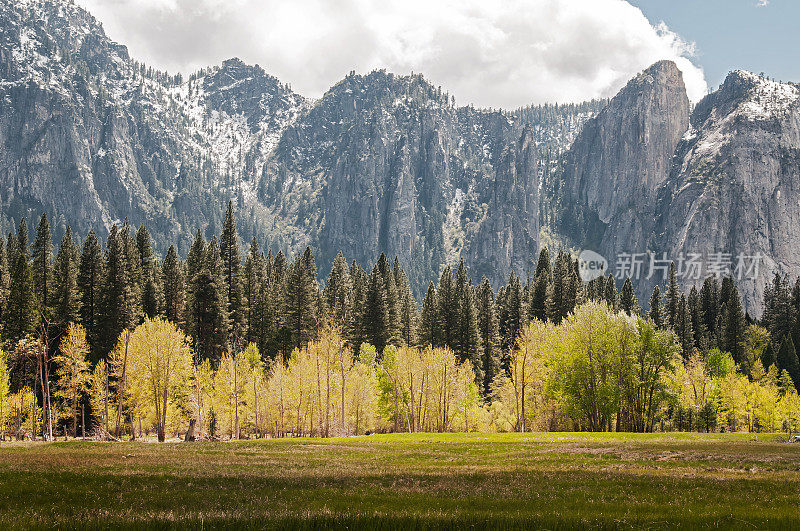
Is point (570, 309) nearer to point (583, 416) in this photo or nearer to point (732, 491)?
point (583, 416)

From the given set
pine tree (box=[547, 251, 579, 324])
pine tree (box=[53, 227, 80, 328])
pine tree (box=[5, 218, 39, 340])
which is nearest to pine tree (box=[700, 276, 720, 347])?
pine tree (box=[547, 251, 579, 324])

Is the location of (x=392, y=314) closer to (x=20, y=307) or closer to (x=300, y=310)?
(x=300, y=310)

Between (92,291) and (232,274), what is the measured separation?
21280mm

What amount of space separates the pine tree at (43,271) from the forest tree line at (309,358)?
0.30 meters

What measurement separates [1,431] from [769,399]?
110649 millimetres

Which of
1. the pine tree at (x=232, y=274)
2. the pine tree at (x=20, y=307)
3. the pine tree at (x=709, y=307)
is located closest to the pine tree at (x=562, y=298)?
the pine tree at (x=709, y=307)

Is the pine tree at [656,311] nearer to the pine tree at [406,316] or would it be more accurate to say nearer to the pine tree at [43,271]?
the pine tree at [406,316]

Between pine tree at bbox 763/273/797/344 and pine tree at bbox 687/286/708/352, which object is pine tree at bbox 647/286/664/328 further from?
pine tree at bbox 763/273/797/344

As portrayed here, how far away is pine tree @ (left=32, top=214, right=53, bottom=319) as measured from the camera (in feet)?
259

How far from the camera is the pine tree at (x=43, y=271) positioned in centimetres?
7881

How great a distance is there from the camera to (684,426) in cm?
9362

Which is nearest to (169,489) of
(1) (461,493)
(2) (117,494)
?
(2) (117,494)

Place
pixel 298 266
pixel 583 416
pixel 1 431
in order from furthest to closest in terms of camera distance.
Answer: pixel 298 266 → pixel 583 416 → pixel 1 431

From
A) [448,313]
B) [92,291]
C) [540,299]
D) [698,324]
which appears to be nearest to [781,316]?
[698,324]
